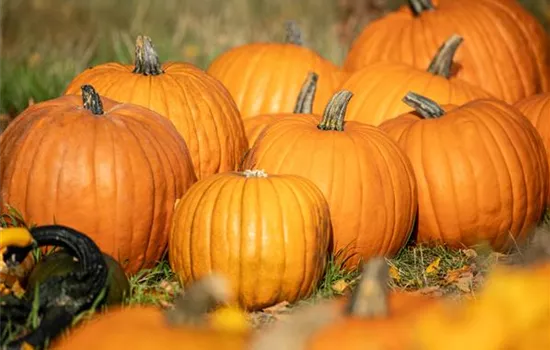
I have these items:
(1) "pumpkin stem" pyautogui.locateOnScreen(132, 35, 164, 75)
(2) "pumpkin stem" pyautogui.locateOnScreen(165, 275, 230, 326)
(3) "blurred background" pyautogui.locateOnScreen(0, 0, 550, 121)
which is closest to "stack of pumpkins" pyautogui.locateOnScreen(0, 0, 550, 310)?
(1) "pumpkin stem" pyautogui.locateOnScreen(132, 35, 164, 75)

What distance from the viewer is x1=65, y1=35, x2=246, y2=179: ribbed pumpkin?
4.59m

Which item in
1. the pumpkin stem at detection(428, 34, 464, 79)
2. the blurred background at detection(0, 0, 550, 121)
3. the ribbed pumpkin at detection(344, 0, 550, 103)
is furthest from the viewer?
the blurred background at detection(0, 0, 550, 121)

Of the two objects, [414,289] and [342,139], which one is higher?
[342,139]

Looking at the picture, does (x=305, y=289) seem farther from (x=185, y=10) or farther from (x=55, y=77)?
(x=185, y=10)

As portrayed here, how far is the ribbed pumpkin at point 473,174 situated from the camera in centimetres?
447

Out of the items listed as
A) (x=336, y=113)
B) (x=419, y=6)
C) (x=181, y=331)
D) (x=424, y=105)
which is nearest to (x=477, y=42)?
(x=419, y=6)

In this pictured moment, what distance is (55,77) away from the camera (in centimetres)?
707

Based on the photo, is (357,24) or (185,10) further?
(185,10)

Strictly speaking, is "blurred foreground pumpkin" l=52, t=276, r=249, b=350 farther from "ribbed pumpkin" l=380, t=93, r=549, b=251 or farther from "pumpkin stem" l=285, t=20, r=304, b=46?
"pumpkin stem" l=285, t=20, r=304, b=46

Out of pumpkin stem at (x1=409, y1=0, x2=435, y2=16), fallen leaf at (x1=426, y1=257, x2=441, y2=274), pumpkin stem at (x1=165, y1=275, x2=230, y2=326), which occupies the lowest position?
fallen leaf at (x1=426, y1=257, x2=441, y2=274)

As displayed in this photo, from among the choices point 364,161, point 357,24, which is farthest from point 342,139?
point 357,24

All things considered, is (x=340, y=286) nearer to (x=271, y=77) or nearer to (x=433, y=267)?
(x=433, y=267)

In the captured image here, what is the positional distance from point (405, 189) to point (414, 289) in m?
0.49

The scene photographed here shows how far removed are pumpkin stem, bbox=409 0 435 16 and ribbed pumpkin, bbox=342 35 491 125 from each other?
72 centimetres
